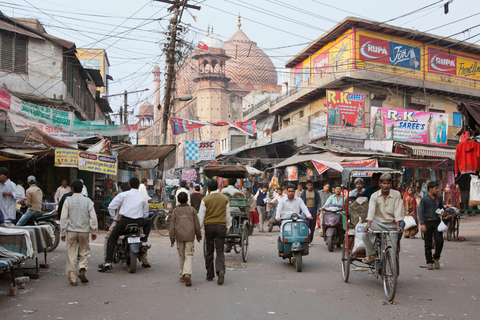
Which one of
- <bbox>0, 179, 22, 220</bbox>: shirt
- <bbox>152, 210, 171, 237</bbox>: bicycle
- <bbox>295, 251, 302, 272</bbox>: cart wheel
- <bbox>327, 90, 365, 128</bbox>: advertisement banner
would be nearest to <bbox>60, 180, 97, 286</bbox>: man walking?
<bbox>0, 179, 22, 220</bbox>: shirt

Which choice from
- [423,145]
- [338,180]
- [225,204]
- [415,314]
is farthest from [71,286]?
[423,145]

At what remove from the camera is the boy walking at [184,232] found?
23.7ft

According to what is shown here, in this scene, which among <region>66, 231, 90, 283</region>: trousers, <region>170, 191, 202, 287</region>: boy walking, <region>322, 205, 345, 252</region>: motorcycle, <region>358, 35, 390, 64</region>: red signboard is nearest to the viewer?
<region>66, 231, 90, 283</region>: trousers

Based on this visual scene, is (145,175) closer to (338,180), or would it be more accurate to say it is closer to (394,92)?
(338,180)

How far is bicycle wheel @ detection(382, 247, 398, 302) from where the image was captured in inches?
232

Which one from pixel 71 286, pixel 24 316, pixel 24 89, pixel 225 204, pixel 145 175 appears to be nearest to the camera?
pixel 24 316

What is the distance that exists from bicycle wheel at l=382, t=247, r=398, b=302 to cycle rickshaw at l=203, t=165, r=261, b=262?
10.6ft

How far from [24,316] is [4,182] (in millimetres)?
4365

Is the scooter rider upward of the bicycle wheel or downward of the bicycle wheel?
upward

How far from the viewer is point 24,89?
19594mm

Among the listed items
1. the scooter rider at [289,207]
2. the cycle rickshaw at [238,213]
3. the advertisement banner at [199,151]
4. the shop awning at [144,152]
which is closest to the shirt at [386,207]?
the scooter rider at [289,207]

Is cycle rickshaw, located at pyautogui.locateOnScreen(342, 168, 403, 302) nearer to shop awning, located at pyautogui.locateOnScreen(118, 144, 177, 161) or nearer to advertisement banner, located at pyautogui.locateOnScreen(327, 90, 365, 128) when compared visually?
shop awning, located at pyautogui.locateOnScreen(118, 144, 177, 161)

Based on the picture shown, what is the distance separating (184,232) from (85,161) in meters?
9.05

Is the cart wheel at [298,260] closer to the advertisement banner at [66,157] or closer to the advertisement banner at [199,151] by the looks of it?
the advertisement banner at [66,157]
